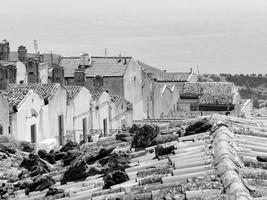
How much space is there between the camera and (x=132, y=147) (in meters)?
12.1

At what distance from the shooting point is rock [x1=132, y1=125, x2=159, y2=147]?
1207cm

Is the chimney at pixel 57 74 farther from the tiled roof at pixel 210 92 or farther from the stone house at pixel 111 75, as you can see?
the tiled roof at pixel 210 92

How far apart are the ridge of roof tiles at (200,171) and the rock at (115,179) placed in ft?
0.33

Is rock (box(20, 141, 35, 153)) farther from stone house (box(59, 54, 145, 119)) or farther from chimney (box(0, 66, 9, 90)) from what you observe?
stone house (box(59, 54, 145, 119))

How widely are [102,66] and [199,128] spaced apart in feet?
108

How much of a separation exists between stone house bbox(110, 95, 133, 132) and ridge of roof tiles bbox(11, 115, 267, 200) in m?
26.2

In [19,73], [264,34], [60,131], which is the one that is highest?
[264,34]

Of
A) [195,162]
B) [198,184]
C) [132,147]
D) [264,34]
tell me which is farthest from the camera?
[264,34]

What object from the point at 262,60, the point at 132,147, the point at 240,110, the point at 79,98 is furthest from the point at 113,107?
the point at 262,60

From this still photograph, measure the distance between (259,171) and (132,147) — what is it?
13.3 feet

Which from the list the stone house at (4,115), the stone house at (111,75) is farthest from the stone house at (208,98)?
the stone house at (4,115)

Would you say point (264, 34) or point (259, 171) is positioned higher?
point (264, 34)

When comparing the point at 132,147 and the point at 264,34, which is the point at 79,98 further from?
the point at 264,34

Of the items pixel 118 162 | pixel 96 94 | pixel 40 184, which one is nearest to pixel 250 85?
pixel 96 94
